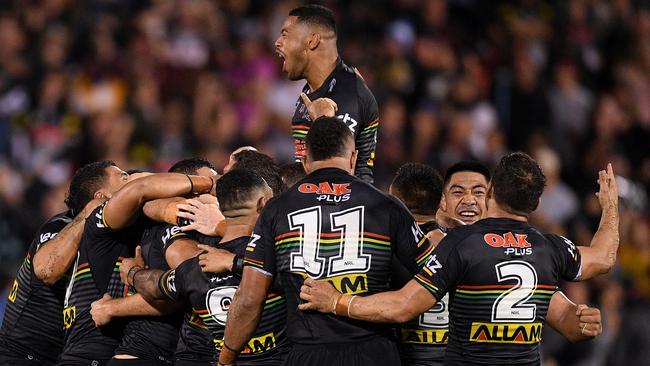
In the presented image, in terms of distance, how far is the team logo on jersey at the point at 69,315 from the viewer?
28.2 feet

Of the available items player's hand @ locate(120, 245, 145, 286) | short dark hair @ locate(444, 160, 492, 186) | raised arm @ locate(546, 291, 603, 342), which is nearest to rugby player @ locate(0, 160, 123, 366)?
player's hand @ locate(120, 245, 145, 286)

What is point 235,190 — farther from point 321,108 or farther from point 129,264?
point 129,264

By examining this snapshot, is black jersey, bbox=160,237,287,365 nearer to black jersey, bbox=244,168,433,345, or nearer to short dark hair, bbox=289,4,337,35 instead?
black jersey, bbox=244,168,433,345

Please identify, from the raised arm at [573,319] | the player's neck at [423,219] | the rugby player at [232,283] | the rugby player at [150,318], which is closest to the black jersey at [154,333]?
the rugby player at [150,318]

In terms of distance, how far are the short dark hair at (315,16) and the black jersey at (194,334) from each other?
174 cm

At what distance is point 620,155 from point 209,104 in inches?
213

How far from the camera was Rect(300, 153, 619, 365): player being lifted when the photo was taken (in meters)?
6.91

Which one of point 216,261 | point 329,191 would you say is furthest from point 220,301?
point 329,191

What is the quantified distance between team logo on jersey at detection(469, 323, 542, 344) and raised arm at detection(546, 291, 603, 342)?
48cm

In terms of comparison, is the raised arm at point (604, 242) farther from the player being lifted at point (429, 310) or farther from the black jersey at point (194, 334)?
the black jersey at point (194, 334)

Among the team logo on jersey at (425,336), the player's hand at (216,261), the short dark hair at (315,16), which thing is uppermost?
the short dark hair at (315,16)

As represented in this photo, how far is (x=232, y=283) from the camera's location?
7.48 m

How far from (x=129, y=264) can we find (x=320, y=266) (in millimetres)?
1817

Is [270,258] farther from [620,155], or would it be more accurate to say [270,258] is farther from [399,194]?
[620,155]
